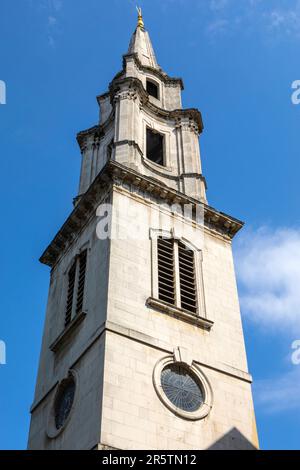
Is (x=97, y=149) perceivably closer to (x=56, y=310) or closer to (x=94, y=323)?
(x=56, y=310)

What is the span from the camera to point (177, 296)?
2878 centimetres

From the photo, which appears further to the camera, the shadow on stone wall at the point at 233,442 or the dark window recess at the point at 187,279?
the dark window recess at the point at 187,279

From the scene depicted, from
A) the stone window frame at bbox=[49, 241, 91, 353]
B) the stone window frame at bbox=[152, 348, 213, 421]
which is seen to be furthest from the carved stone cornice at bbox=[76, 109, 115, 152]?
the stone window frame at bbox=[152, 348, 213, 421]

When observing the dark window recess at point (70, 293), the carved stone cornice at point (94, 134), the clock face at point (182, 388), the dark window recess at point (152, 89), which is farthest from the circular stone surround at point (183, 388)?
the dark window recess at point (152, 89)

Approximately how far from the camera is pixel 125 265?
28281 mm

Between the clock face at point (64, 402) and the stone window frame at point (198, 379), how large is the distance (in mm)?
3383

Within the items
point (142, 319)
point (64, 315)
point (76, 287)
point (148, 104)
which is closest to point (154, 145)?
point (148, 104)

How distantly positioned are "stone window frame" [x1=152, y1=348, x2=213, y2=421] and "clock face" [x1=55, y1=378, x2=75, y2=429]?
11.1ft

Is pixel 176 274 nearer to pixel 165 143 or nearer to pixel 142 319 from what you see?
pixel 142 319

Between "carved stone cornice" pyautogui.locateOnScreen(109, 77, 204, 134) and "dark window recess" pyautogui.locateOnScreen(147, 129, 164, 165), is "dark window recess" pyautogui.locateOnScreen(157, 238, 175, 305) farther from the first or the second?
"carved stone cornice" pyautogui.locateOnScreen(109, 77, 204, 134)

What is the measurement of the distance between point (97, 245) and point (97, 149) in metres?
12.1

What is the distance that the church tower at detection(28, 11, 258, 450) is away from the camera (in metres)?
23.9

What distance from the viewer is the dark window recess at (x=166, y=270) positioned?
2875cm

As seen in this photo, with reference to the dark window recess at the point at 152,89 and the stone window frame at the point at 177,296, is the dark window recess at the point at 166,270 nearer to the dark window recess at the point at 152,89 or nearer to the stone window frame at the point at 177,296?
the stone window frame at the point at 177,296
